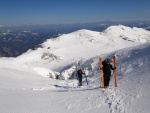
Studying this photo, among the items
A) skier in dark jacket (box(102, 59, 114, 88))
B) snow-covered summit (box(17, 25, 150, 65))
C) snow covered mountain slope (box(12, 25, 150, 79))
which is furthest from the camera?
snow-covered summit (box(17, 25, 150, 65))

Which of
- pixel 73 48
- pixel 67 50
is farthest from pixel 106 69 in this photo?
pixel 73 48

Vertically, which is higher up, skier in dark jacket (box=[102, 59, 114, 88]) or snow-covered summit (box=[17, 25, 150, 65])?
skier in dark jacket (box=[102, 59, 114, 88])

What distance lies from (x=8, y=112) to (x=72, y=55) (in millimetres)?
138775

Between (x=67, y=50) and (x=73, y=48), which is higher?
(x=73, y=48)

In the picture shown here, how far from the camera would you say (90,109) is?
349 inches

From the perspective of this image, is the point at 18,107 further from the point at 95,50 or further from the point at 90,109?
the point at 95,50

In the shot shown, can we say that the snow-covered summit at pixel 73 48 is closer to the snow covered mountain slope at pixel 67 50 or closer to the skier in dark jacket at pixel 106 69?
the snow covered mountain slope at pixel 67 50

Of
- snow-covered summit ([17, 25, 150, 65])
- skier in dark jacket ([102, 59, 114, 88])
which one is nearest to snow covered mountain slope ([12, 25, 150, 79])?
snow-covered summit ([17, 25, 150, 65])

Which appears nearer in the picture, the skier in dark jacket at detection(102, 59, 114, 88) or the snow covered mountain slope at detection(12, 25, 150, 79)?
the skier in dark jacket at detection(102, 59, 114, 88)

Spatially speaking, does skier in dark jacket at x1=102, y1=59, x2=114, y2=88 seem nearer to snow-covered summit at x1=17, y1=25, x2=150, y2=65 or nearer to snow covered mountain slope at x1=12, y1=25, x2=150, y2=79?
snow covered mountain slope at x1=12, y1=25, x2=150, y2=79

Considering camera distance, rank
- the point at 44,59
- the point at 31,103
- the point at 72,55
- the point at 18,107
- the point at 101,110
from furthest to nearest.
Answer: the point at 72,55 < the point at 44,59 < the point at 31,103 < the point at 18,107 < the point at 101,110

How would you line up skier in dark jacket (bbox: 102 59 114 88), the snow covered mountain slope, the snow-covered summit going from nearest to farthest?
1. skier in dark jacket (bbox: 102 59 114 88)
2. the snow covered mountain slope
3. the snow-covered summit

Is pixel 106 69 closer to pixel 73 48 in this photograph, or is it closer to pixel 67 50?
pixel 67 50

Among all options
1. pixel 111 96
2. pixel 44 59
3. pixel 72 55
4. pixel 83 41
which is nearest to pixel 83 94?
pixel 111 96
